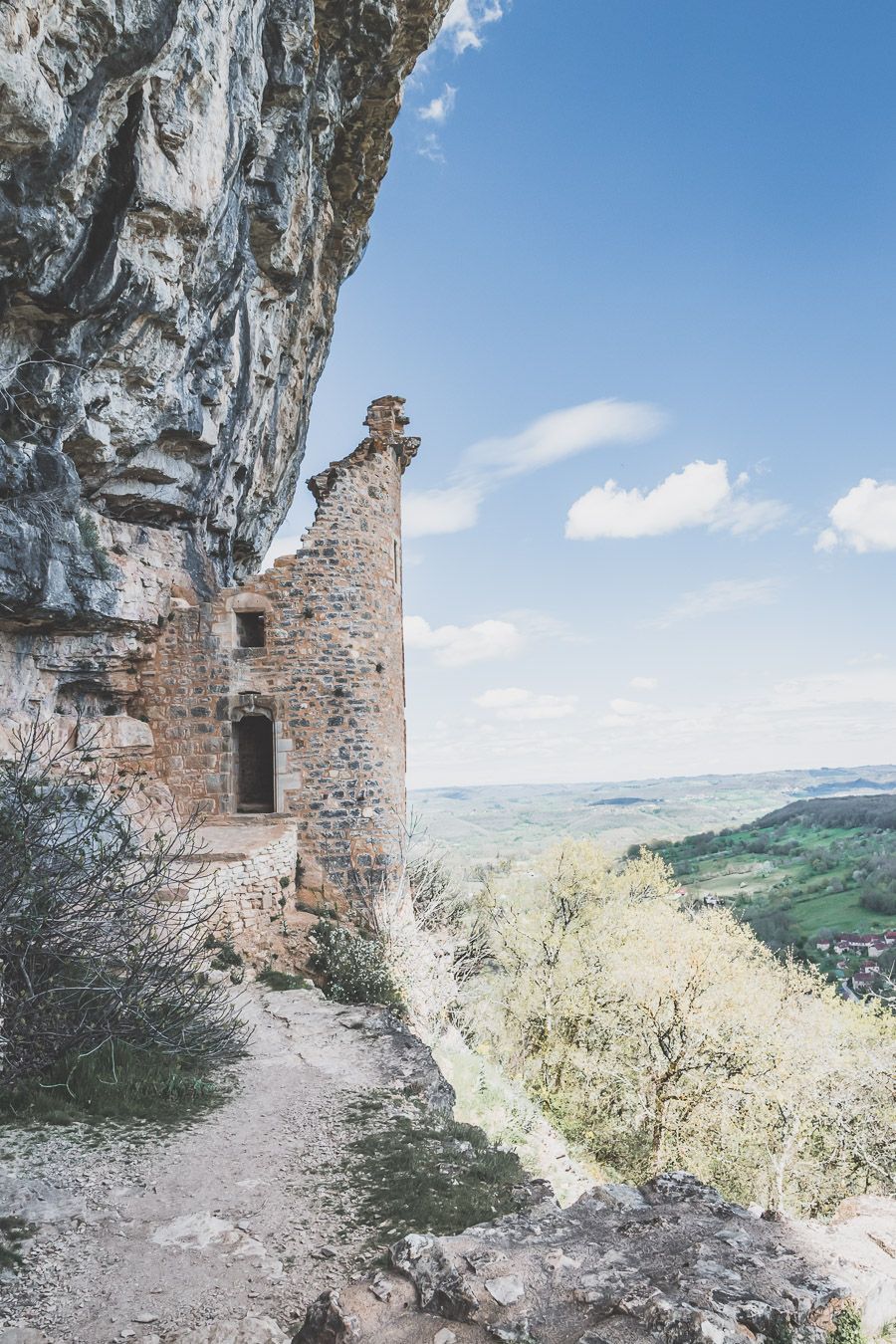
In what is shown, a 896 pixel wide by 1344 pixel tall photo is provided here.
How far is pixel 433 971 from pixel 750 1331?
32.5 feet

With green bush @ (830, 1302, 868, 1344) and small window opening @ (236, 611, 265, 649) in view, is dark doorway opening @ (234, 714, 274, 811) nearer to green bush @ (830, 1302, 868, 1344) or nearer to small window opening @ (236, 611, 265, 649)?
small window opening @ (236, 611, 265, 649)

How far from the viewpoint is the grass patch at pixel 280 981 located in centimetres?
1025

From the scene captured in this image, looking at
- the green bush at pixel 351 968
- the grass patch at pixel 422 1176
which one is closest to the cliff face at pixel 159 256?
the green bush at pixel 351 968

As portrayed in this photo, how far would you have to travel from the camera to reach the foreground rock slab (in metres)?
3.65

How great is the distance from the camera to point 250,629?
13.6 m

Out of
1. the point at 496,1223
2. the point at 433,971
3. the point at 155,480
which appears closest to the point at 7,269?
the point at 155,480

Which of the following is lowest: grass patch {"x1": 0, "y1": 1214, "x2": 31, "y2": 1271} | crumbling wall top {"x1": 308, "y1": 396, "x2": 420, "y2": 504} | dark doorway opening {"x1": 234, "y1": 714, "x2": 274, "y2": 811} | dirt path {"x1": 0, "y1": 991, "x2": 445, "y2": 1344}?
dirt path {"x1": 0, "y1": 991, "x2": 445, "y2": 1344}

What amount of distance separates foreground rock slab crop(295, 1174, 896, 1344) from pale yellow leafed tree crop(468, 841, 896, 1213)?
9.50 meters

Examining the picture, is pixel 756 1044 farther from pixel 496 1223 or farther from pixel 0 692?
pixel 0 692

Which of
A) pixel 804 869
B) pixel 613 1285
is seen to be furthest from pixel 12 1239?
pixel 804 869

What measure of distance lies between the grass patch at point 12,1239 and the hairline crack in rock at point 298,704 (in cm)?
722


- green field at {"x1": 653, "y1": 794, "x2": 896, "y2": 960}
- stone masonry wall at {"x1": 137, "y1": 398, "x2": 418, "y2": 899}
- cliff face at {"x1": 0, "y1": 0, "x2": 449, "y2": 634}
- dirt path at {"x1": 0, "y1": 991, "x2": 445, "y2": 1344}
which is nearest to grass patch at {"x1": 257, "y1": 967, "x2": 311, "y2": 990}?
→ stone masonry wall at {"x1": 137, "y1": 398, "x2": 418, "y2": 899}

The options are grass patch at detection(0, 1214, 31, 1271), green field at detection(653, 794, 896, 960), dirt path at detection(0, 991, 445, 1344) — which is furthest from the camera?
→ green field at detection(653, 794, 896, 960)

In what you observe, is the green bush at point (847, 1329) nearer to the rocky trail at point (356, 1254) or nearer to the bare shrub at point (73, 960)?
the rocky trail at point (356, 1254)
